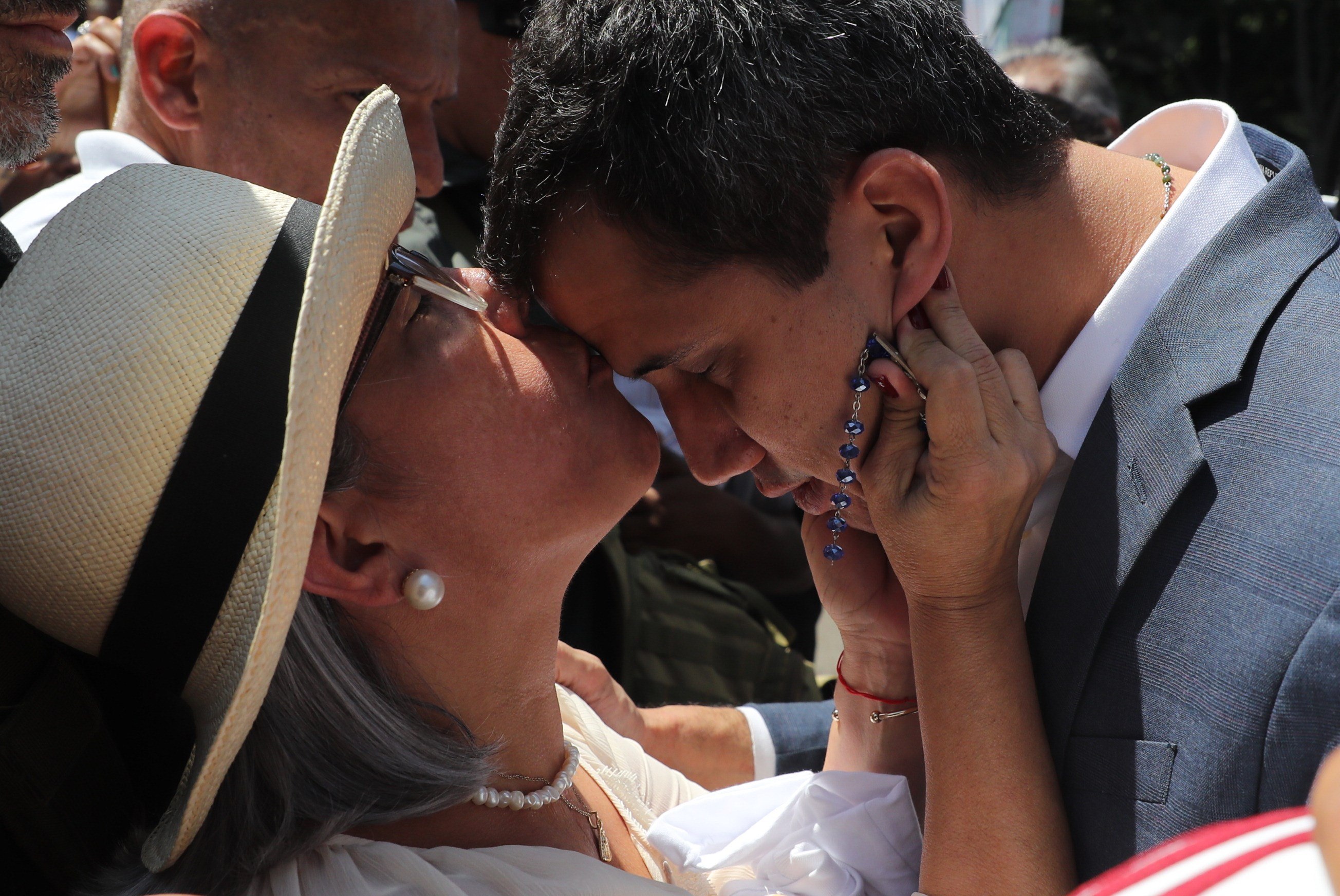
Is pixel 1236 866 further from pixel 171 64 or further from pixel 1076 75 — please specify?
pixel 1076 75

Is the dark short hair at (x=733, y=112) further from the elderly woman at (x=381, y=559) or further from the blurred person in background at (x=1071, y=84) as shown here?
the blurred person in background at (x=1071, y=84)

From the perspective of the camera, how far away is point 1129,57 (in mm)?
11875

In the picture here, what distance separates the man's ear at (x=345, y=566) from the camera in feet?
5.69

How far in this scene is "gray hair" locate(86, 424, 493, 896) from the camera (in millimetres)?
1652

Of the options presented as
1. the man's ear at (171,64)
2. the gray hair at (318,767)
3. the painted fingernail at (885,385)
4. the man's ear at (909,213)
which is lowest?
the gray hair at (318,767)

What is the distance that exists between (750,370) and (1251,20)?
12.6m

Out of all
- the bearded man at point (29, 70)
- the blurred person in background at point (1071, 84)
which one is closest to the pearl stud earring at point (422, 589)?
the bearded man at point (29, 70)

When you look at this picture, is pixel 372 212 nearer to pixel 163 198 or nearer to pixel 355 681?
pixel 163 198

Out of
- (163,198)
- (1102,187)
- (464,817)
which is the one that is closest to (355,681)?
(464,817)

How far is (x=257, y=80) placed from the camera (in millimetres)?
2943

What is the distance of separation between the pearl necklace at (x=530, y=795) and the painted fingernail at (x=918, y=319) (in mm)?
1074

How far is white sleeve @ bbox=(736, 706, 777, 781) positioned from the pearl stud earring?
1.21m

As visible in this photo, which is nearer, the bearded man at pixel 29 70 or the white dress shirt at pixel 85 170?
the bearded man at pixel 29 70

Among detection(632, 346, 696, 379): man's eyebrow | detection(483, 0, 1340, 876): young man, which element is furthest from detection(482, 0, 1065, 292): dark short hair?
detection(632, 346, 696, 379): man's eyebrow
